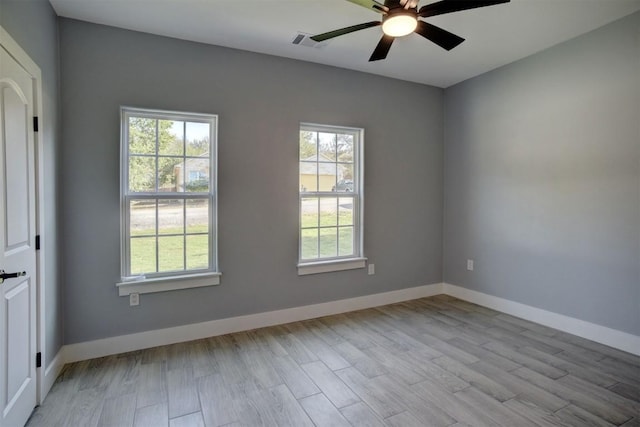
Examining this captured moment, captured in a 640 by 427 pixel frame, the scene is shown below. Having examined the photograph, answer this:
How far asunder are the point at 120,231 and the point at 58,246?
43 cm

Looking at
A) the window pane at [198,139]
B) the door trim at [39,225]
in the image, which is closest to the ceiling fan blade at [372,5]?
the window pane at [198,139]

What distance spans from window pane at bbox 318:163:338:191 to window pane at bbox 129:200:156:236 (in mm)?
1747

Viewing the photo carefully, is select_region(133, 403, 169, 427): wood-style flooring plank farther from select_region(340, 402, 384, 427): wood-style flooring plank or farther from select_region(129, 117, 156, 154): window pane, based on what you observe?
select_region(129, 117, 156, 154): window pane

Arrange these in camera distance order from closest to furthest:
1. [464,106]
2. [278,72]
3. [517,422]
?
[517,422]
[278,72]
[464,106]

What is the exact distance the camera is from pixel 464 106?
13.8 ft

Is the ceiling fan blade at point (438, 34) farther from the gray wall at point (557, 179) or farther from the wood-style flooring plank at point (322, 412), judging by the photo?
the wood-style flooring plank at point (322, 412)

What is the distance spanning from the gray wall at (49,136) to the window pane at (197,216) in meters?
0.99

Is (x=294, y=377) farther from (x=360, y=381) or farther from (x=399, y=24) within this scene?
(x=399, y=24)

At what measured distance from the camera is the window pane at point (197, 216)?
309cm

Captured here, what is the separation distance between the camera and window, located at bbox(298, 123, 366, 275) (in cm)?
363

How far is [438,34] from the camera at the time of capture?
212 cm

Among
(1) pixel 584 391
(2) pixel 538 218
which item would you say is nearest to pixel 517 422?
(1) pixel 584 391

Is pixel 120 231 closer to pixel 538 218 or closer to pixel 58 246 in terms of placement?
pixel 58 246

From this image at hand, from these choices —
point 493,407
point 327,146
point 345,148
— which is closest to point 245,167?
point 327,146
